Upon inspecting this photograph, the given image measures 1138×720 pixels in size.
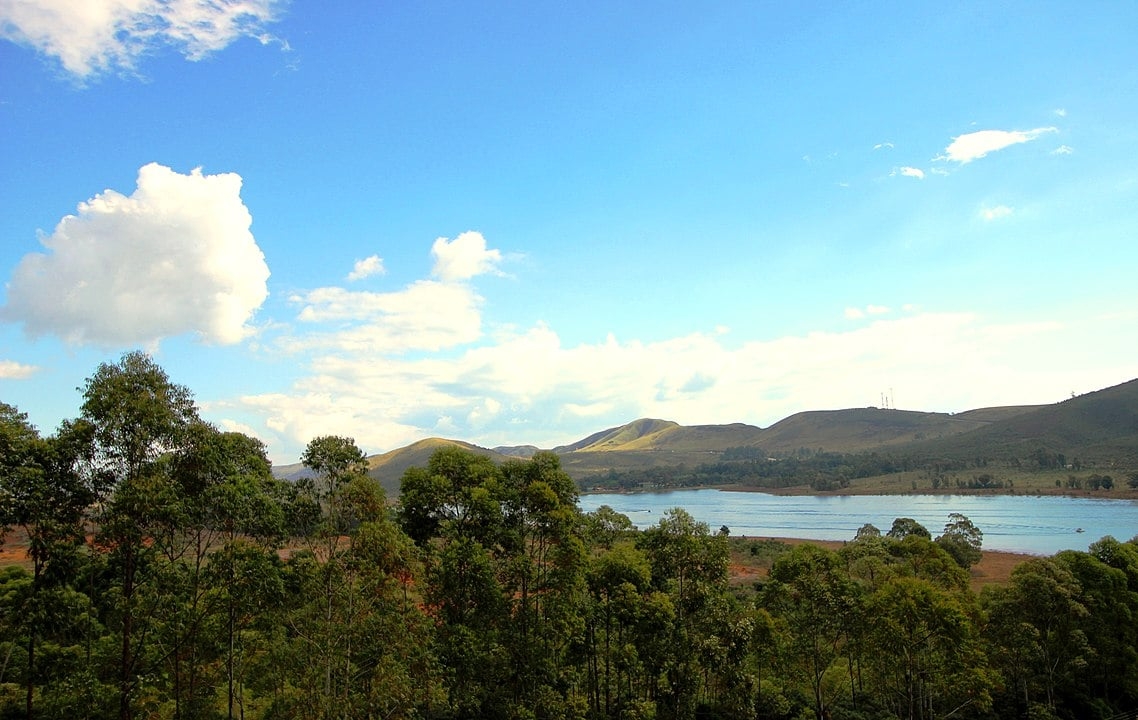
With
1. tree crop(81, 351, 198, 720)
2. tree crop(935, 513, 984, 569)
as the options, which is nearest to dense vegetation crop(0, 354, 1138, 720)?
tree crop(81, 351, 198, 720)

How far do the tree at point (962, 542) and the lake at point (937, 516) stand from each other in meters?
27.3

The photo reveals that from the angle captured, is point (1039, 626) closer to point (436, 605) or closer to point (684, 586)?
point (684, 586)

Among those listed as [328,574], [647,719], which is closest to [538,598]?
[647,719]

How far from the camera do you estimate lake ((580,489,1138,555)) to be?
9131cm

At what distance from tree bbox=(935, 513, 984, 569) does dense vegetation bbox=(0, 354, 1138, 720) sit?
75.6ft

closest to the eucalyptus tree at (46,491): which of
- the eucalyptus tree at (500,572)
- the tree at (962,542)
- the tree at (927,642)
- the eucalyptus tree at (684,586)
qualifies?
the eucalyptus tree at (500,572)

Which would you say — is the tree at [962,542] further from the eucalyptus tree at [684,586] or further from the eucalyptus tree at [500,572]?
the eucalyptus tree at [500,572]

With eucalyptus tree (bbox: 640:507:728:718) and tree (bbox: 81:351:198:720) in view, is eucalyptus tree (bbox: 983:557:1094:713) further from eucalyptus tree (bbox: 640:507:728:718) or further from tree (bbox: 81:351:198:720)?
tree (bbox: 81:351:198:720)

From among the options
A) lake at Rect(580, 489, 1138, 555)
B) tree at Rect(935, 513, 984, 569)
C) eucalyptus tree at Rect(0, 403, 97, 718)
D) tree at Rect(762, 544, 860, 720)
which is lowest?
lake at Rect(580, 489, 1138, 555)

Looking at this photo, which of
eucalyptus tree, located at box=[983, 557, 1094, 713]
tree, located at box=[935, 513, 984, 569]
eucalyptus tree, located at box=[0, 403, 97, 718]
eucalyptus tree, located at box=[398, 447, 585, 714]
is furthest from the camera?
tree, located at box=[935, 513, 984, 569]

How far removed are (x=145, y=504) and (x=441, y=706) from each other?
43.8 ft

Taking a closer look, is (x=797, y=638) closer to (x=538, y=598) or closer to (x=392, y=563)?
(x=538, y=598)

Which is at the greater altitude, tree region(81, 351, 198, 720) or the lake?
tree region(81, 351, 198, 720)

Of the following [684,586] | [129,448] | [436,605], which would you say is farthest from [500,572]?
[129,448]
